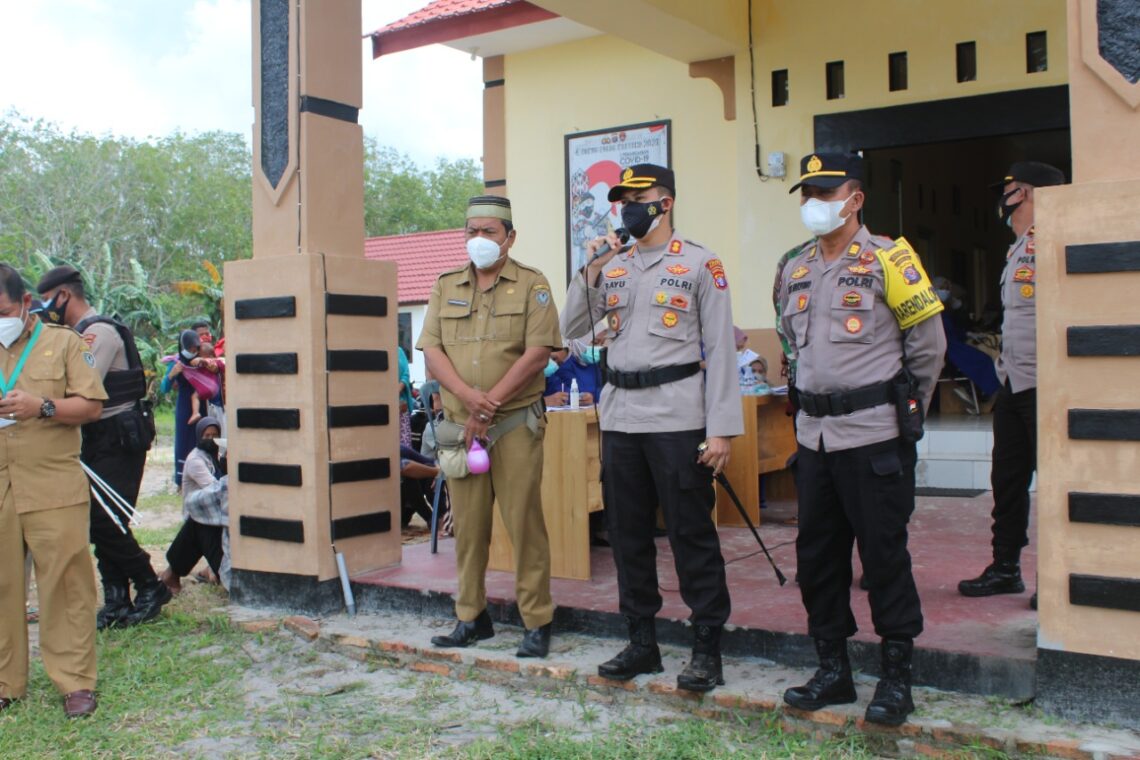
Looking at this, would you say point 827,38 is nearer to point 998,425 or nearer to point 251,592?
point 998,425

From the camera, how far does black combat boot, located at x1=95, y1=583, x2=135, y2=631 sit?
5.93 m

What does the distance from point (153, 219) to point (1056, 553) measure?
128 ft

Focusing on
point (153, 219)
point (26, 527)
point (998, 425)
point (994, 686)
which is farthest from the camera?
point (153, 219)

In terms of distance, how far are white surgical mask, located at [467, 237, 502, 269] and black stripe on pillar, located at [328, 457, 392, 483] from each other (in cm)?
162

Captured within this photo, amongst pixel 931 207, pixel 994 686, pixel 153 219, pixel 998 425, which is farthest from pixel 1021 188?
pixel 153 219

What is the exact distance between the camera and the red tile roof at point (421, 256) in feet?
89.5

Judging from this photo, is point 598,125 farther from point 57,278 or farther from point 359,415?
point 57,278

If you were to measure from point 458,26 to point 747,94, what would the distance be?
284 cm

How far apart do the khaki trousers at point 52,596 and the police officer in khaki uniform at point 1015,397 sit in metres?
3.90

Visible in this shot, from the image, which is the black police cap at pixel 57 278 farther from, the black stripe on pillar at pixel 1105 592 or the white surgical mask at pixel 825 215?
the black stripe on pillar at pixel 1105 592

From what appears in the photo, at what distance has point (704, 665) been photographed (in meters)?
4.25

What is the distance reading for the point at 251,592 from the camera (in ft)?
20.1

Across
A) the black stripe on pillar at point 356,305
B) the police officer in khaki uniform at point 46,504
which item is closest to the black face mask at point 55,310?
the police officer in khaki uniform at point 46,504

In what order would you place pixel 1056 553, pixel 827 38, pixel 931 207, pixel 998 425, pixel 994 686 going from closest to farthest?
pixel 1056 553, pixel 994 686, pixel 998 425, pixel 827 38, pixel 931 207
